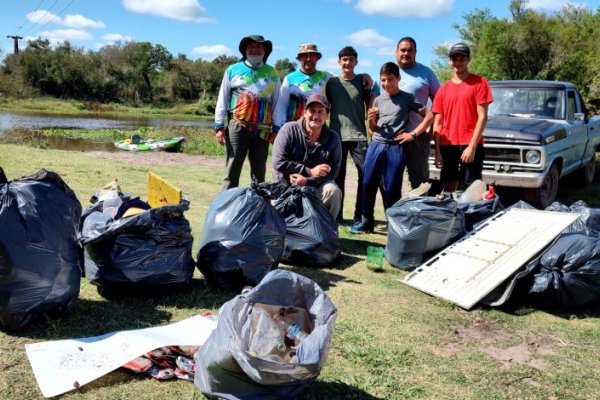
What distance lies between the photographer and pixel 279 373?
203 cm

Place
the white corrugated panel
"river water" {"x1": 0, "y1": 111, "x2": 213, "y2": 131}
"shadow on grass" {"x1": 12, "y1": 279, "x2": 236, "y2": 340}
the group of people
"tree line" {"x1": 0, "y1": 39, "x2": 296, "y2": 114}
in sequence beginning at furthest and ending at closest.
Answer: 1. "tree line" {"x1": 0, "y1": 39, "x2": 296, "y2": 114}
2. "river water" {"x1": 0, "y1": 111, "x2": 213, "y2": 131}
3. the group of people
4. the white corrugated panel
5. "shadow on grass" {"x1": 12, "y1": 279, "x2": 236, "y2": 340}

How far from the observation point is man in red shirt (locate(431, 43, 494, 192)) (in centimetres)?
500

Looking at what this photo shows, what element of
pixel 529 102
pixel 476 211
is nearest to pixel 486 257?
pixel 476 211

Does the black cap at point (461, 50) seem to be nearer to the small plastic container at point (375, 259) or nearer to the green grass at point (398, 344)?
the small plastic container at point (375, 259)

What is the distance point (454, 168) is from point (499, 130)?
1918mm

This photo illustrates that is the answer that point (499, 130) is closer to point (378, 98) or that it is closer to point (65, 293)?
point (378, 98)

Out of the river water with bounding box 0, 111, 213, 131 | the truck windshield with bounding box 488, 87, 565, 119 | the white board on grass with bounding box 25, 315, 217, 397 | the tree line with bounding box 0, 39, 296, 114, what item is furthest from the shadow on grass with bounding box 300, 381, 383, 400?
the tree line with bounding box 0, 39, 296, 114

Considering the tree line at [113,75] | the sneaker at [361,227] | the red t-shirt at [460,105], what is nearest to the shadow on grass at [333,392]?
the sneaker at [361,227]

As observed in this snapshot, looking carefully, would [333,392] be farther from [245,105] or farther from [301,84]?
[301,84]

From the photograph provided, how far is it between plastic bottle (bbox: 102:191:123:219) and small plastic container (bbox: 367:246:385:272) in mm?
2101

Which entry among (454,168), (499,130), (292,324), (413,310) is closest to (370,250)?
(413,310)

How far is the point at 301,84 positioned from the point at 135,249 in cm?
287

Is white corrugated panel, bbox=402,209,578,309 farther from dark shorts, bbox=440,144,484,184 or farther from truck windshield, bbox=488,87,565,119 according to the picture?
truck windshield, bbox=488,87,565,119

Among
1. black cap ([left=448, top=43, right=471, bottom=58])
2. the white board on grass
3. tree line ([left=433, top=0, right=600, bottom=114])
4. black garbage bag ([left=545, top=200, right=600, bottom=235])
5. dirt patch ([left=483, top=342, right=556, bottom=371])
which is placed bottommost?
dirt patch ([left=483, top=342, right=556, bottom=371])
